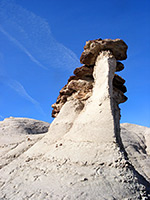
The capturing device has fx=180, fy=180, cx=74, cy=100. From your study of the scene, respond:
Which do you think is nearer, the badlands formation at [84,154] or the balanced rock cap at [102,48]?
the badlands formation at [84,154]

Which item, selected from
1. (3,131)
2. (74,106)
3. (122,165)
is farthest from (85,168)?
(3,131)

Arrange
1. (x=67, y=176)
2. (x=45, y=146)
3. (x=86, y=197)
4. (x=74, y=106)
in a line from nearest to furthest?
(x=86, y=197), (x=67, y=176), (x=45, y=146), (x=74, y=106)

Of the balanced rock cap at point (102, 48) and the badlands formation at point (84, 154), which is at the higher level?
Result: the balanced rock cap at point (102, 48)

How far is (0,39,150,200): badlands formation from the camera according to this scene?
3312 millimetres

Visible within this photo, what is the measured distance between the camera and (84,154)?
416cm

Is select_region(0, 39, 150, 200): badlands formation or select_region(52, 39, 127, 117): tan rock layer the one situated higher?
select_region(52, 39, 127, 117): tan rock layer

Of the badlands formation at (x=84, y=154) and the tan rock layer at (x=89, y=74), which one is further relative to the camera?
the tan rock layer at (x=89, y=74)

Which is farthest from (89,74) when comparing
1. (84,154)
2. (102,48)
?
(84,154)

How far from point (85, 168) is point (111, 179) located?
0.60m

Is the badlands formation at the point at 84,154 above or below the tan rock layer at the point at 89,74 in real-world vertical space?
below

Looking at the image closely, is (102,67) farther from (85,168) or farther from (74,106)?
(85,168)

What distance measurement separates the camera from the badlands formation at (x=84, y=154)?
10.9 ft

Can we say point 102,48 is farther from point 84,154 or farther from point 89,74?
point 84,154

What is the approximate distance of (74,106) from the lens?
6.92 m
